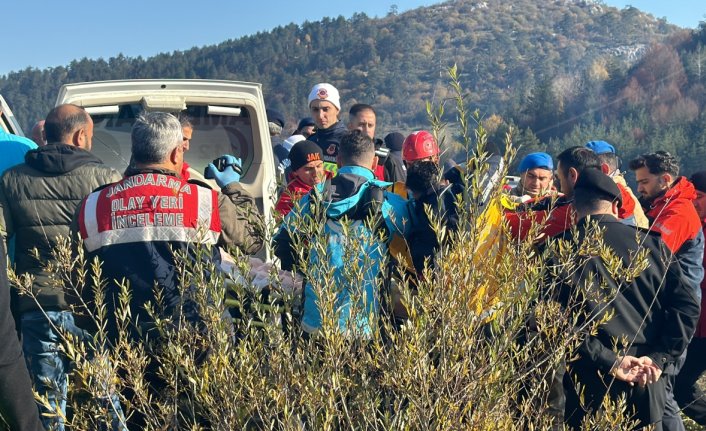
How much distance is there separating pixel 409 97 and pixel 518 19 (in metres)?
40.8

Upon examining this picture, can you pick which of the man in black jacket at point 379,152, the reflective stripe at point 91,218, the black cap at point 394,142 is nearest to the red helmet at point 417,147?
the man in black jacket at point 379,152

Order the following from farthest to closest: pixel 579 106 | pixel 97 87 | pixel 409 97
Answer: pixel 409 97, pixel 579 106, pixel 97 87

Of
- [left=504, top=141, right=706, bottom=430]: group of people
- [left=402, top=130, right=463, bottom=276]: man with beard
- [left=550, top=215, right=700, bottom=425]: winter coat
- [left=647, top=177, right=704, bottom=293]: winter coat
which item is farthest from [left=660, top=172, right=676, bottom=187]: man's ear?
[left=402, top=130, right=463, bottom=276]: man with beard

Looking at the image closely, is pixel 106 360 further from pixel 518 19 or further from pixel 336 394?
pixel 518 19

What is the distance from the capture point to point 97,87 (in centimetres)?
620

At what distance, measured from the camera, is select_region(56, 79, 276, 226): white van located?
618 centimetres

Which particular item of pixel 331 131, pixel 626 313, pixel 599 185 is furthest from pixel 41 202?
pixel 331 131

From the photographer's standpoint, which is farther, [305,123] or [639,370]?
[305,123]

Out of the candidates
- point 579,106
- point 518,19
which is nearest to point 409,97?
point 579,106

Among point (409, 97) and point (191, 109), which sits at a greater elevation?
point (191, 109)

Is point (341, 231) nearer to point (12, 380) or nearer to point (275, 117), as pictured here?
point (12, 380)

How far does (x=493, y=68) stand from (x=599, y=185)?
11102cm

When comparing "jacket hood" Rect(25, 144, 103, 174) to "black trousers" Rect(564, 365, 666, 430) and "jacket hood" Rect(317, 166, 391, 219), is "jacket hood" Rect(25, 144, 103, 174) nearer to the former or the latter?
"jacket hood" Rect(317, 166, 391, 219)

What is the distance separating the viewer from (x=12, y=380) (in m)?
2.18
